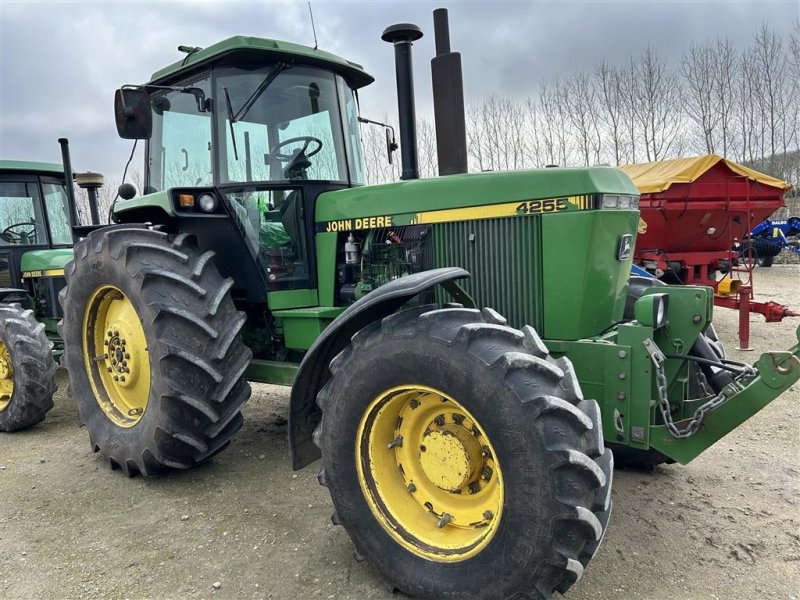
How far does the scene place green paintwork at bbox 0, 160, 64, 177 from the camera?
682 cm

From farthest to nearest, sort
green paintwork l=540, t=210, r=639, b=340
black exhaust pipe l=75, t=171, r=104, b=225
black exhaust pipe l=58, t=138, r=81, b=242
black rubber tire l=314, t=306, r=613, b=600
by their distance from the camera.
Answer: black exhaust pipe l=75, t=171, r=104, b=225, black exhaust pipe l=58, t=138, r=81, b=242, green paintwork l=540, t=210, r=639, b=340, black rubber tire l=314, t=306, r=613, b=600

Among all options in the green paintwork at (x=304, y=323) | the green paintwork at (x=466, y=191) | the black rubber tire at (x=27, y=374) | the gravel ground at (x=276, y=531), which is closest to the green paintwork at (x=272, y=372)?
the green paintwork at (x=304, y=323)

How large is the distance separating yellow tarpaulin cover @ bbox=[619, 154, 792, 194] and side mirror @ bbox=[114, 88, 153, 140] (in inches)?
262

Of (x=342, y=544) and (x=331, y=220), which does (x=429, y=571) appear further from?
(x=331, y=220)

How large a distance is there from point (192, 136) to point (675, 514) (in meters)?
3.85

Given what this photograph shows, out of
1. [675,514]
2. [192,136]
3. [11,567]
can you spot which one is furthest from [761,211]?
[11,567]

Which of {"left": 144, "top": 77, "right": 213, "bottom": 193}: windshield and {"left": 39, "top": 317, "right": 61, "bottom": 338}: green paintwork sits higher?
{"left": 144, "top": 77, "right": 213, "bottom": 193}: windshield

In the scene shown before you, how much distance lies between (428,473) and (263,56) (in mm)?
2787

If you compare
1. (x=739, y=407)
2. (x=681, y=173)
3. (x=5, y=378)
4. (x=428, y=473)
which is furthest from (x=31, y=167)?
(x=681, y=173)

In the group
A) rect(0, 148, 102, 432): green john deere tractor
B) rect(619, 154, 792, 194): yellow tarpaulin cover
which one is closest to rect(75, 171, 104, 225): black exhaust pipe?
rect(0, 148, 102, 432): green john deere tractor

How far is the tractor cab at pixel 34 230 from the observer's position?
680 centimetres

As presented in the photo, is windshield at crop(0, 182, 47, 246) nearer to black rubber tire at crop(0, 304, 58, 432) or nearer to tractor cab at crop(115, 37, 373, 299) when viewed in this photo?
black rubber tire at crop(0, 304, 58, 432)

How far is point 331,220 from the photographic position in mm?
3967

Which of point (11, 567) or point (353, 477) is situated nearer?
point (353, 477)
